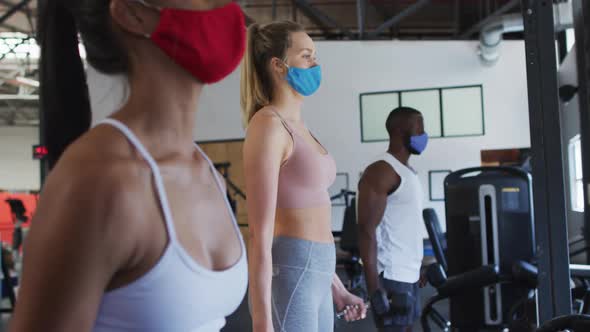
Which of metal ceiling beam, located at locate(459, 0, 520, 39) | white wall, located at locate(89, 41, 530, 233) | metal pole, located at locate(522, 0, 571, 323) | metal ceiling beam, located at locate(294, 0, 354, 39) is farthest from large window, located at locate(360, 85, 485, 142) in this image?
metal pole, located at locate(522, 0, 571, 323)

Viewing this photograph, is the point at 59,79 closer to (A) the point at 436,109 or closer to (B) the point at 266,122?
(B) the point at 266,122

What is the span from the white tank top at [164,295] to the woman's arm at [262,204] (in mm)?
698

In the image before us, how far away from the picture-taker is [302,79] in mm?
1875

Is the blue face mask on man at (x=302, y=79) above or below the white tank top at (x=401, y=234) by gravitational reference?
above

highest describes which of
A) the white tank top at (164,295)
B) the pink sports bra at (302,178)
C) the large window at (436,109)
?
the large window at (436,109)

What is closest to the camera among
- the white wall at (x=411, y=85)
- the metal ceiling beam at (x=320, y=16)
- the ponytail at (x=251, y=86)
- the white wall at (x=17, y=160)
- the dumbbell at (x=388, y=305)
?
the ponytail at (x=251, y=86)

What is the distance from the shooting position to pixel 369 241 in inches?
109

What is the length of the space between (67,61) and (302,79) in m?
1.07

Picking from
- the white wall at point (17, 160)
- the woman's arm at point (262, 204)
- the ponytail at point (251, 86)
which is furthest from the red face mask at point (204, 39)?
the white wall at point (17, 160)

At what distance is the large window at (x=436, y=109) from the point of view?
373 inches

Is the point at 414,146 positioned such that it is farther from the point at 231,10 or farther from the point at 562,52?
the point at 562,52

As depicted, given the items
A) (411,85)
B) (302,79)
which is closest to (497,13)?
(411,85)

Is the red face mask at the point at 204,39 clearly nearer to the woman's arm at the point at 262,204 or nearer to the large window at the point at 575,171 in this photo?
the woman's arm at the point at 262,204

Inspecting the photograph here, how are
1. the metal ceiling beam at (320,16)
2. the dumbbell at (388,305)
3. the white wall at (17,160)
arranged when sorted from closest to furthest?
the dumbbell at (388,305) < the metal ceiling beam at (320,16) < the white wall at (17,160)
